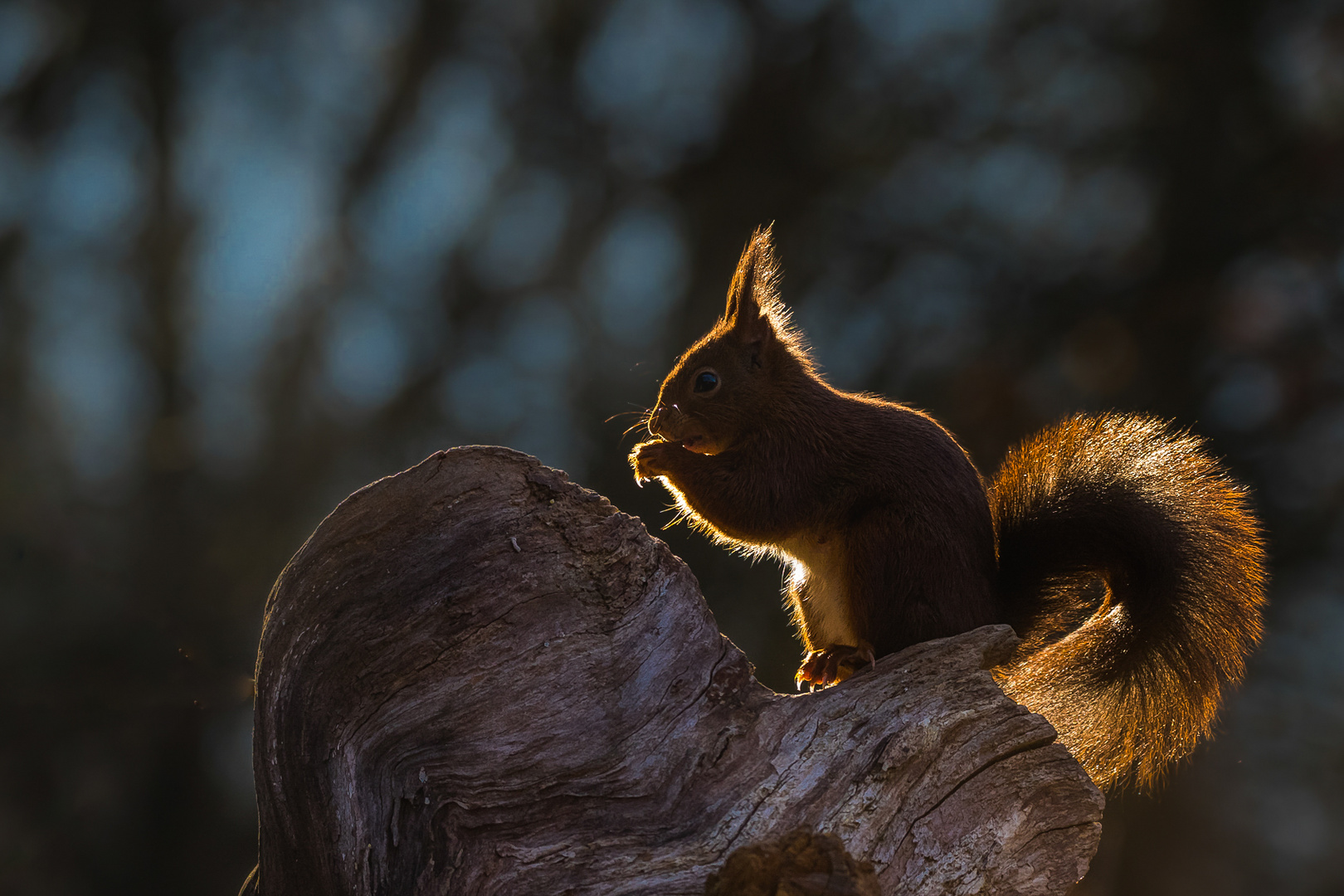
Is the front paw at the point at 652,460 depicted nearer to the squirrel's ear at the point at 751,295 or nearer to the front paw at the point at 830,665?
the squirrel's ear at the point at 751,295

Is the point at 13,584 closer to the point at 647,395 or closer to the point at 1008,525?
the point at 647,395

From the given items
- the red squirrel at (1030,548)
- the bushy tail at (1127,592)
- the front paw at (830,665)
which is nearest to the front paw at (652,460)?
the red squirrel at (1030,548)

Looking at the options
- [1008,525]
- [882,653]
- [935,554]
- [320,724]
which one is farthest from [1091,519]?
[320,724]

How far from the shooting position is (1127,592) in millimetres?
1258

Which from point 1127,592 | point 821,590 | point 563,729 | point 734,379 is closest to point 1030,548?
point 1127,592

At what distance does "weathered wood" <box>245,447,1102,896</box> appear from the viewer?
885 mm

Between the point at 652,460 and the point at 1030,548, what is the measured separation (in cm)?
57

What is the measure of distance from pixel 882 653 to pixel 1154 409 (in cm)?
230

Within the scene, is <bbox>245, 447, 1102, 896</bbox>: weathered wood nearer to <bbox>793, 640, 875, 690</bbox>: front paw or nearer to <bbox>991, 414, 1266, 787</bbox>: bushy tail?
<bbox>793, 640, 875, 690</bbox>: front paw

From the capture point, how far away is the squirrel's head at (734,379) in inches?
54.9

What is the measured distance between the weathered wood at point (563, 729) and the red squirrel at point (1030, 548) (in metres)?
0.16

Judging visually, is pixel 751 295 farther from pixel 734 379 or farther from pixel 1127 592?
pixel 1127 592

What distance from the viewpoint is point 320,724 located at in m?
0.95

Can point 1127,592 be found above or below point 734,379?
below
